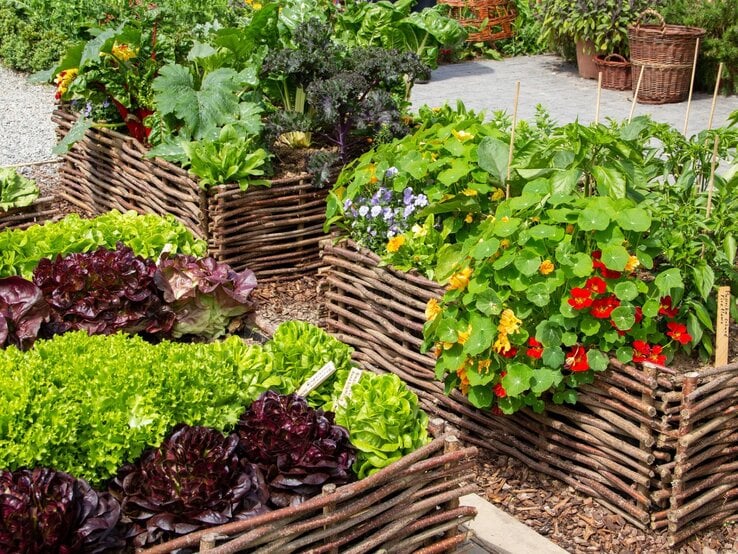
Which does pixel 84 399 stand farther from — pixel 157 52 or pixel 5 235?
pixel 157 52

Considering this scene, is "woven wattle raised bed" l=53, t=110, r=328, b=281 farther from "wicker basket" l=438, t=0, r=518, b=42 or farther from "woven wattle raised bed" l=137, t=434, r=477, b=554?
"wicker basket" l=438, t=0, r=518, b=42

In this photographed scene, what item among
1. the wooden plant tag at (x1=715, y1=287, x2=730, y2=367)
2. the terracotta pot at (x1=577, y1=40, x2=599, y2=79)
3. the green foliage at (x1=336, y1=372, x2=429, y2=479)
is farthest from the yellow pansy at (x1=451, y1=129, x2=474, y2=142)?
the terracotta pot at (x1=577, y1=40, x2=599, y2=79)

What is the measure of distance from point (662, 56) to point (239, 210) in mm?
5450

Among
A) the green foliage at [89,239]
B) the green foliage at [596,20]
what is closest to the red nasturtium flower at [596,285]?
the green foliage at [89,239]

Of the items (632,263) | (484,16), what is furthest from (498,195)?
(484,16)

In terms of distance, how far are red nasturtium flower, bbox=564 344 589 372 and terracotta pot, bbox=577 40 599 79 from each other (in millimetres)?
7421

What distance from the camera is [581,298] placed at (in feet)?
11.1

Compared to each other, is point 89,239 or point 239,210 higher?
point 89,239

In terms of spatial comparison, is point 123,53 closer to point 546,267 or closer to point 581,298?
point 546,267

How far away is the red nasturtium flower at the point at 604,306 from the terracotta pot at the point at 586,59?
24.2ft

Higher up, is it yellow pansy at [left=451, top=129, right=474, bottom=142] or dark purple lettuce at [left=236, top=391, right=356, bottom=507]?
yellow pansy at [left=451, top=129, right=474, bottom=142]

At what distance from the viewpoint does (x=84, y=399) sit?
2.57 metres

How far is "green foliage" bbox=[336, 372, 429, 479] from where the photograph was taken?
2.68 m

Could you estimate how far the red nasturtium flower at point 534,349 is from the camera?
346 cm
